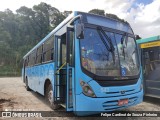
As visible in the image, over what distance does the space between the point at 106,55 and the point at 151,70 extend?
12.6 feet

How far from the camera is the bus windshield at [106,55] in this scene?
5.37 metres

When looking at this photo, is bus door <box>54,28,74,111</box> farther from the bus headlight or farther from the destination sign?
the destination sign

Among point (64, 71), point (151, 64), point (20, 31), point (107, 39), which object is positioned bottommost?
point (64, 71)

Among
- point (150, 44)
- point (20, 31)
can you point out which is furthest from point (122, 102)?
point (20, 31)

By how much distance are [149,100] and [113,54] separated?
4.65 metres

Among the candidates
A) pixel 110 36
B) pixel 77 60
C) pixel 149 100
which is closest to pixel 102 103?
A: pixel 77 60

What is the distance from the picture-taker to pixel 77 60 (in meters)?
5.34

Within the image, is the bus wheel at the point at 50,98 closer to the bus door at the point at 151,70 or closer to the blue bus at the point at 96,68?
the blue bus at the point at 96,68

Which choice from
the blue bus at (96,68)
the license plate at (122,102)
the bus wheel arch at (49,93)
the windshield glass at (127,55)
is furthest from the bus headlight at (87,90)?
the bus wheel arch at (49,93)

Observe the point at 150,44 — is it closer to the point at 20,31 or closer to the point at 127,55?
the point at 127,55

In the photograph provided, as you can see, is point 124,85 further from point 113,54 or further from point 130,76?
point 113,54

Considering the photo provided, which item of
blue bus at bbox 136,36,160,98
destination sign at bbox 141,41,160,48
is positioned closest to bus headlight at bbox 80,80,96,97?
blue bus at bbox 136,36,160,98

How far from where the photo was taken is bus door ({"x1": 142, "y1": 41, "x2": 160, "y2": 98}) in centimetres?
837

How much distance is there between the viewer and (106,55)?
221 inches
